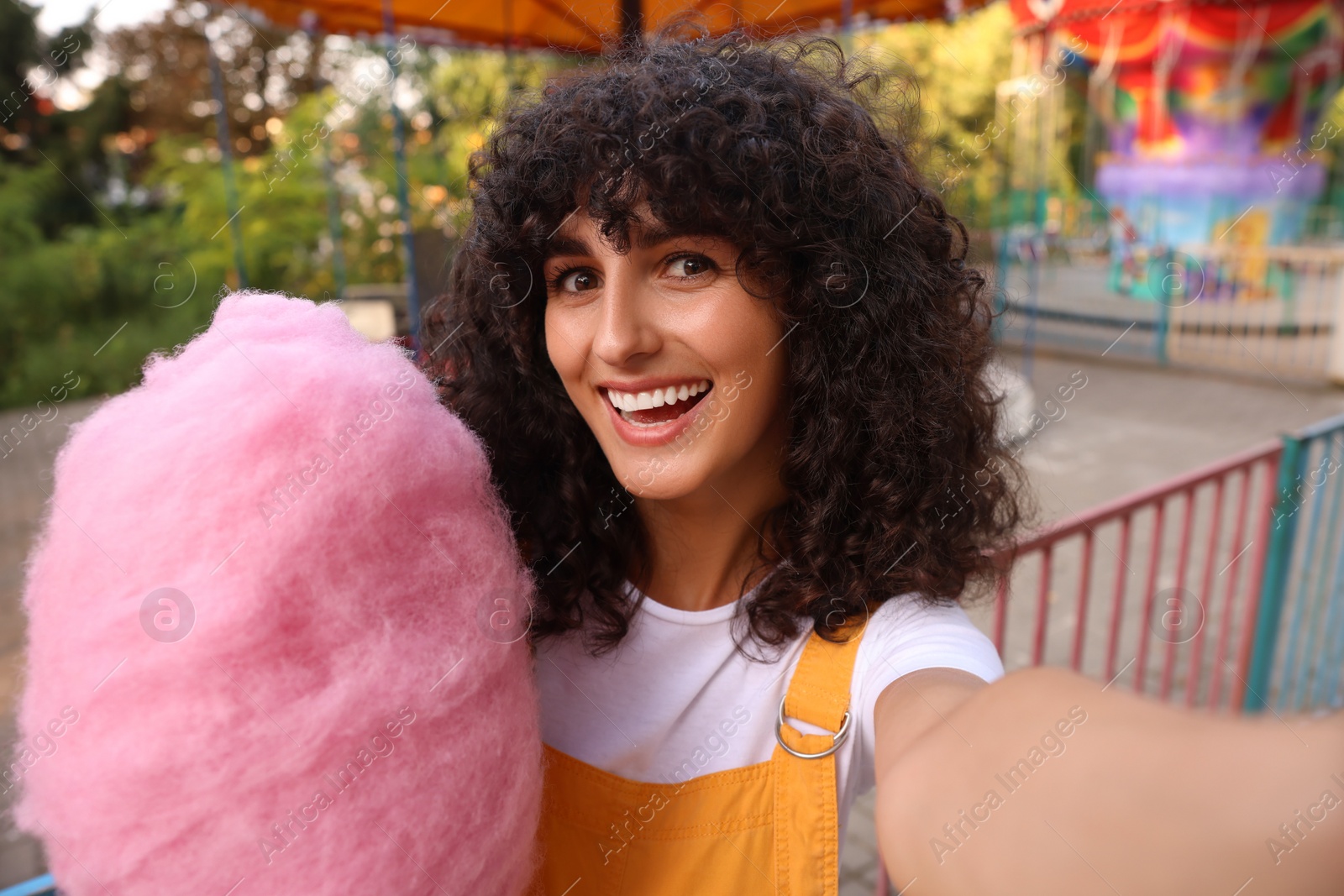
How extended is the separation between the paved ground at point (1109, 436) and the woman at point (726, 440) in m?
2.77

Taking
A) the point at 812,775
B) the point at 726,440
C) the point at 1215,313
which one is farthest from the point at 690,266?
the point at 1215,313

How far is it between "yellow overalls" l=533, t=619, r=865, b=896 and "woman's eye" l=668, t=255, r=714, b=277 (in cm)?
44

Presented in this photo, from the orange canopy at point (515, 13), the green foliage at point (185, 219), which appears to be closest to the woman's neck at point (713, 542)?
the orange canopy at point (515, 13)

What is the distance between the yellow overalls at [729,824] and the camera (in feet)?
3.21

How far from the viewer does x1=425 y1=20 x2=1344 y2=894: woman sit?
3.11ft

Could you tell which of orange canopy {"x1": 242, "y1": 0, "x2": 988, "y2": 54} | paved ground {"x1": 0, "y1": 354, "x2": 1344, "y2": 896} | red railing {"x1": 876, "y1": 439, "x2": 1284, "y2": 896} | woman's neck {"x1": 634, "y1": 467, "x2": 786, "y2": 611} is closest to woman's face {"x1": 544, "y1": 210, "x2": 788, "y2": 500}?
woman's neck {"x1": 634, "y1": 467, "x2": 786, "y2": 611}

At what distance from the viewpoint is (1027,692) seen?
0.61m

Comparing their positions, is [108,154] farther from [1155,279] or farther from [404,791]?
[1155,279]

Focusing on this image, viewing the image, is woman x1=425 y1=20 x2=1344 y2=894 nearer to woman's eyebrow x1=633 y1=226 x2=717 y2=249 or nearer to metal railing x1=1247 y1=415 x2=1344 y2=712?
woman's eyebrow x1=633 y1=226 x2=717 y2=249

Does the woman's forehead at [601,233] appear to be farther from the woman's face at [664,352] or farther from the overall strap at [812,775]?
the overall strap at [812,775]

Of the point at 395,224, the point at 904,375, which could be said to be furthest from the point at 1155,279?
the point at 904,375

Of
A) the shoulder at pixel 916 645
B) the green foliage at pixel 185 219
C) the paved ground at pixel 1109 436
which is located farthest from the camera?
the green foliage at pixel 185 219

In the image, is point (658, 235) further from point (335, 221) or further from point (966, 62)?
point (966, 62)

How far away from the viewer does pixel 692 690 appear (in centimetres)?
108
